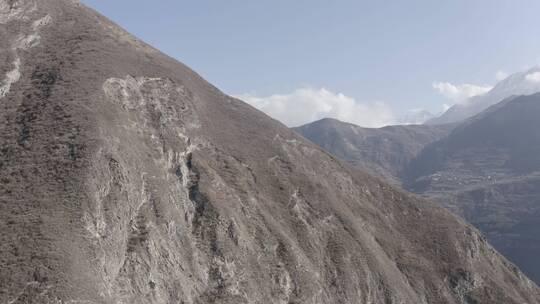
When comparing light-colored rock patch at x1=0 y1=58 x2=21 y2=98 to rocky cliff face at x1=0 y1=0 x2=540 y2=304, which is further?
light-colored rock patch at x1=0 y1=58 x2=21 y2=98

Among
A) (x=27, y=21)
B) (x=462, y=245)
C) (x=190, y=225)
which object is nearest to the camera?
(x=190, y=225)

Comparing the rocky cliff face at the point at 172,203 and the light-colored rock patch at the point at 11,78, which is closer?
the rocky cliff face at the point at 172,203

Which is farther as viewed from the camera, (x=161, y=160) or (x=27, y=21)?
(x=27, y=21)

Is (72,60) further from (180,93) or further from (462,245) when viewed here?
(462,245)

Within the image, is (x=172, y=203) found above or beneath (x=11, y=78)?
beneath

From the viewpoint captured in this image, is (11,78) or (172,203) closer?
(172,203)

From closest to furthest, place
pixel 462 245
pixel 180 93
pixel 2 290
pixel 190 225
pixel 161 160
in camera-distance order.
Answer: pixel 2 290 → pixel 190 225 → pixel 161 160 → pixel 180 93 → pixel 462 245

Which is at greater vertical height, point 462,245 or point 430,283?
point 462,245

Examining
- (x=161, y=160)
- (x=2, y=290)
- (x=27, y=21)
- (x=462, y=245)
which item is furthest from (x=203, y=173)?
(x=462, y=245)
